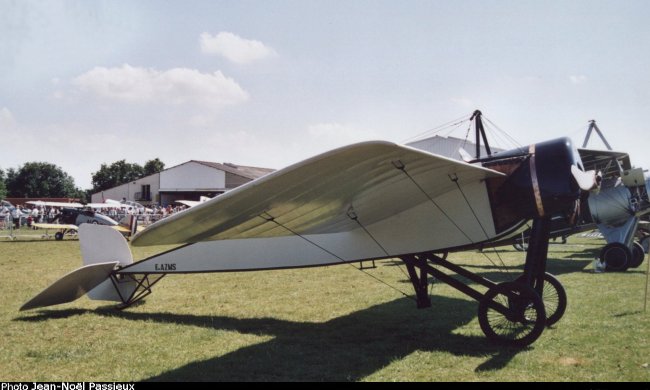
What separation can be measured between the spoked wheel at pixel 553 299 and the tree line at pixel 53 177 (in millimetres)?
117522

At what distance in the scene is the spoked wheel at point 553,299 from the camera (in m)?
6.57

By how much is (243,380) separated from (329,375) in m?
0.85

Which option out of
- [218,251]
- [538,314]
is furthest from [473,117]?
[218,251]

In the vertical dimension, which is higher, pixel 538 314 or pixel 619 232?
pixel 619 232

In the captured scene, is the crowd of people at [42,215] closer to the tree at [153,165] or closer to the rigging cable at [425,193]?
the rigging cable at [425,193]

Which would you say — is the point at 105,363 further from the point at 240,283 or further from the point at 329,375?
the point at 240,283

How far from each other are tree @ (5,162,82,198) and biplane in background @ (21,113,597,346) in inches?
5046

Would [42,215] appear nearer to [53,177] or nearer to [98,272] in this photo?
[98,272]

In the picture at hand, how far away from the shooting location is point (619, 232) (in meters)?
12.3

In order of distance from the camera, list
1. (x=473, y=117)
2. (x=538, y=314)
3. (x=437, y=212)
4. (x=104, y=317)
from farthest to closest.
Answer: (x=473, y=117) → (x=104, y=317) → (x=437, y=212) → (x=538, y=314)

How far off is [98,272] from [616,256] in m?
12.1

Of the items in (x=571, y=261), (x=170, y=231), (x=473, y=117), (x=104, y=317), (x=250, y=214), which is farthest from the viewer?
(x=571, y=261)

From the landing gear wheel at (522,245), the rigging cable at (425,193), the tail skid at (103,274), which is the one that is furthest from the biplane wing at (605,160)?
the tail skid at (103,274)

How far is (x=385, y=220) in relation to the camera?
267 inches
